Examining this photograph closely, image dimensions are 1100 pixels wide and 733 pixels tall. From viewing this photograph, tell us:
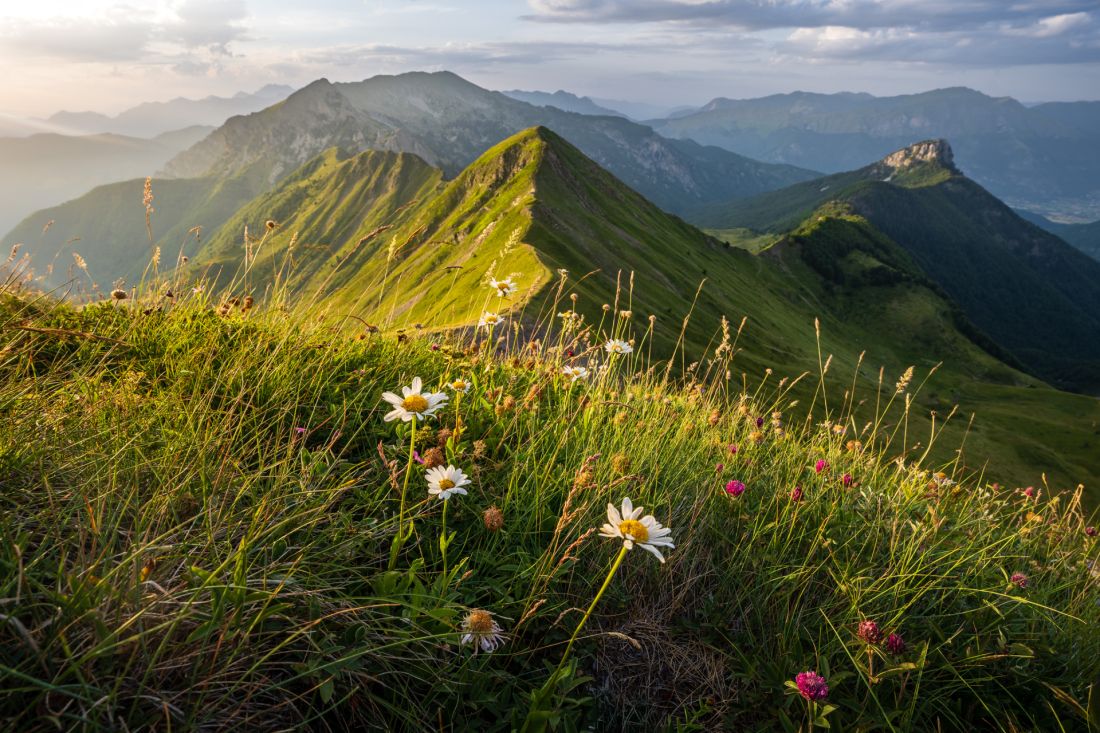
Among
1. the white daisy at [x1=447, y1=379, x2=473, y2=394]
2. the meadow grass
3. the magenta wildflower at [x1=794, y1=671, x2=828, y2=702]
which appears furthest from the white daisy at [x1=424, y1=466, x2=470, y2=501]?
the magenta wildflower at [x1=794, y1=671, x2=828, y2=702]

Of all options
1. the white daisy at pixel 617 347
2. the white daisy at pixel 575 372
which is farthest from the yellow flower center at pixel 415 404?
the white daisy at pixel 617 347

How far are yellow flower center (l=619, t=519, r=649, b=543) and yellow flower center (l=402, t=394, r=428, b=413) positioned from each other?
1.16m

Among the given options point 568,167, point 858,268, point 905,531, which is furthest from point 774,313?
point 905,531

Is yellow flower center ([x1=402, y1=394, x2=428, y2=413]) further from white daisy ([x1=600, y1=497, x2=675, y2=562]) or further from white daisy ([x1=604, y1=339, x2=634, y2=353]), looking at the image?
white daisy ([x1=604, y1=339, x2=634, y2=353])

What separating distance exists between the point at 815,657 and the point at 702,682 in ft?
1.97

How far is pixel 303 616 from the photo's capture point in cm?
240

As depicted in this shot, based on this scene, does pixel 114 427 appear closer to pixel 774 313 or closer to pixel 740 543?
pixel 740 543

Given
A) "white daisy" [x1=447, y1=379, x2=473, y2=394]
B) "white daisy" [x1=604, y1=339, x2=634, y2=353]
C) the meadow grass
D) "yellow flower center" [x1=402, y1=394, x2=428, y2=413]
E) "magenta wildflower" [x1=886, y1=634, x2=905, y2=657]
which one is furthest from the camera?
"white daisy" [x1=604, y1=339, x2=634, y2=353]

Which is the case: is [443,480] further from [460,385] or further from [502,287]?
[502,287]

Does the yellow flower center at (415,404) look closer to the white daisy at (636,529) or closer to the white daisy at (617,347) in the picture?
the white daisy at (636,529)

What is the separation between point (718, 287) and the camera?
107750 mm

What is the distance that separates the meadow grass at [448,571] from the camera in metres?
2.04

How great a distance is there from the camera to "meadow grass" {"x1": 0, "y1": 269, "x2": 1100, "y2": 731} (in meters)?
2.04

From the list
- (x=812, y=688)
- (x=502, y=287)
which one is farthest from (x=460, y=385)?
(x=812, y=688)
